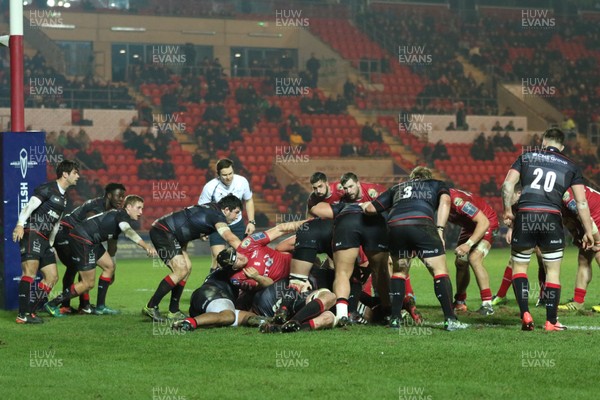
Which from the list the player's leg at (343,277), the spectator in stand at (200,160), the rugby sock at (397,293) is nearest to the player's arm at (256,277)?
the player's leg at (343,277)

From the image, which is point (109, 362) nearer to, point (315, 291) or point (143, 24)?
point (315, 291)

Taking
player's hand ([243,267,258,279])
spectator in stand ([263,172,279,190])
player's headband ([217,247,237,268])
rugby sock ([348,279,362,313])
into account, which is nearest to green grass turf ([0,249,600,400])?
rugby sock ([348,279,362,313])

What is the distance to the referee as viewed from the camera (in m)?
14.2

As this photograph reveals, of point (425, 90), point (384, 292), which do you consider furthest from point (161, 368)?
point (425, 90)

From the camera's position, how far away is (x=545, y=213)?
10195 millimetres

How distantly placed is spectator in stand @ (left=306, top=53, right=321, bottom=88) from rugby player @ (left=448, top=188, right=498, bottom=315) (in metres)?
20.4

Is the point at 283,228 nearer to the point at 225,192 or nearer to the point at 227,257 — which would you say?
the point at 227,257

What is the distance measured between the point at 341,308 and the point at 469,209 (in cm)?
250

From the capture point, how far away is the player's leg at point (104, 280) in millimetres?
12930

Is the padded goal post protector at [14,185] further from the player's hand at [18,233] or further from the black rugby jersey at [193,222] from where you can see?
the black rugby jersey at [193,222]

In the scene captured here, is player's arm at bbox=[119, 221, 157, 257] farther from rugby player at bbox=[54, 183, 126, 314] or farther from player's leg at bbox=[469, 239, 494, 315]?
player's leg at bbox=[469, 239, 494, 315]

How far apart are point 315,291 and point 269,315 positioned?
738mm

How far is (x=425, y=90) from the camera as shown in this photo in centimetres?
3444

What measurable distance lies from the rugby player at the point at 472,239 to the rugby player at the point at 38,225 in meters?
4.71
